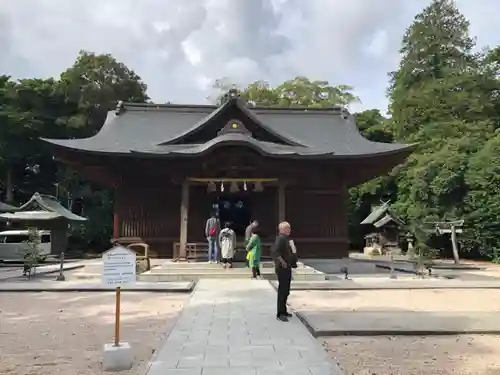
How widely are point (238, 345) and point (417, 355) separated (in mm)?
2117

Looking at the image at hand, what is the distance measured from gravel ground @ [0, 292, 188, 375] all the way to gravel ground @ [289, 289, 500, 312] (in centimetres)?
273

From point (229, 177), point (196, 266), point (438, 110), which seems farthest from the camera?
point (438, 110)

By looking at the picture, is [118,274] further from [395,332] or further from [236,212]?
[236,212]

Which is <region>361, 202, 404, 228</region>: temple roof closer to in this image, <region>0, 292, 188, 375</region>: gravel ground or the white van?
the white van

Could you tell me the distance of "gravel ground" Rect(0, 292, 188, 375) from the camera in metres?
5.50

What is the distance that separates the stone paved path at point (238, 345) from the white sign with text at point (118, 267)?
3.04 ft

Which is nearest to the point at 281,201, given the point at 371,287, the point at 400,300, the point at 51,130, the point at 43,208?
the point at 371,287

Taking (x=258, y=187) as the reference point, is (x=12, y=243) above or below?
below

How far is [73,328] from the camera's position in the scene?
24.8 ft

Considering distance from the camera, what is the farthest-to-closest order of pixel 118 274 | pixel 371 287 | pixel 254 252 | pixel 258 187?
pixel 258 187, pixel 254 252, pixel 371 287, pixel 118 274

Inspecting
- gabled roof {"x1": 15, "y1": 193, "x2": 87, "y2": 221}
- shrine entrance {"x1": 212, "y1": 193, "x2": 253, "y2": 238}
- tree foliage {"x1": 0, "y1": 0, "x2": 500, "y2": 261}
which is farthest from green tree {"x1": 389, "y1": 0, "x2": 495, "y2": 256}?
gabled roof {"x1": 15, "y1": 193, "x2": 87, "y2": 221}

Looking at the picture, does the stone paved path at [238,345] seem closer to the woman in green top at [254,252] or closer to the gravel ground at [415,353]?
the gravel ground at [415,353]

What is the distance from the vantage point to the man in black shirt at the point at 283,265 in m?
7.59

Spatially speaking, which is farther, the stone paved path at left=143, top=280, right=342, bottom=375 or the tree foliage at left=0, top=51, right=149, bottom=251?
the tree foliage at left=0, top=51, right=149, bottom=251
